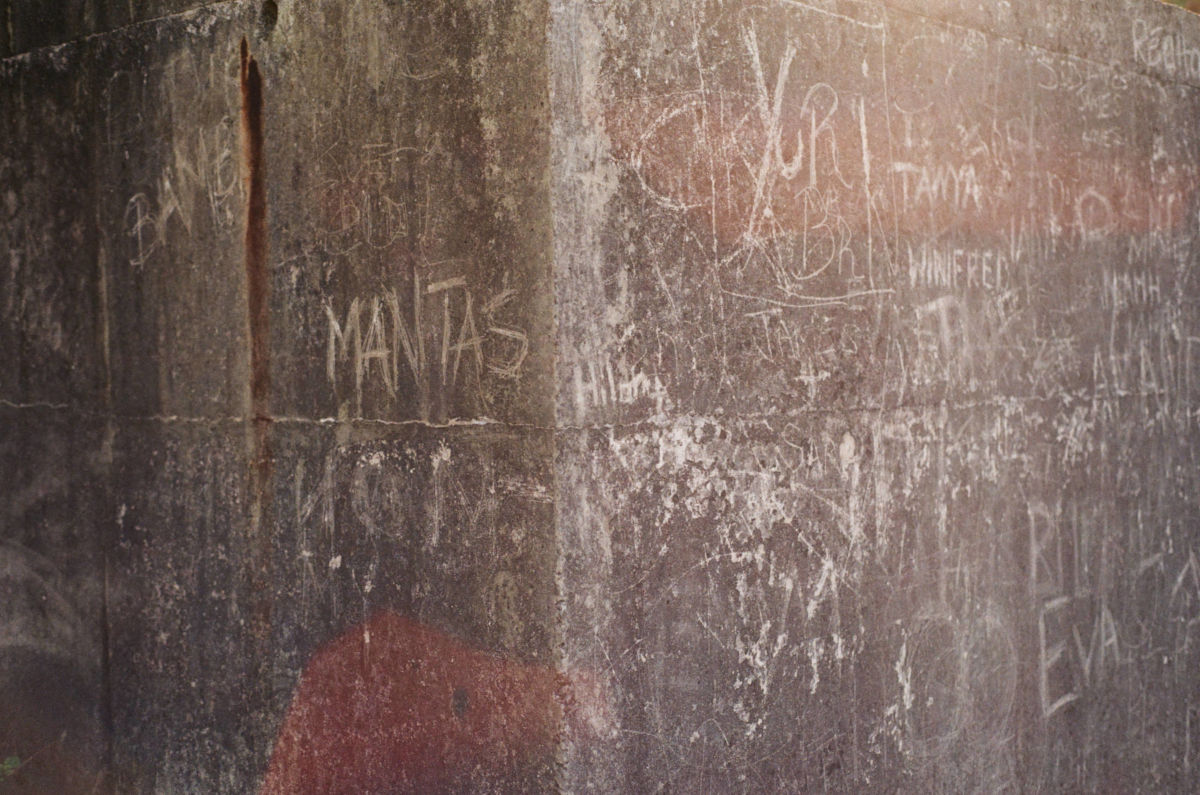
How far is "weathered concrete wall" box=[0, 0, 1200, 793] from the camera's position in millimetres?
3318

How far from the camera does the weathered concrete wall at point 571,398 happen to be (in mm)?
3318

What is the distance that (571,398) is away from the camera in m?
3.24

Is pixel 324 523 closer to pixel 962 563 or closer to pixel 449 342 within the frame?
pixel 449 342

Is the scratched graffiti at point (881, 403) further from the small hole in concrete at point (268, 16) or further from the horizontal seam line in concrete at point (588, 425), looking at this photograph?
the small hole in concrete at point (268, 16)

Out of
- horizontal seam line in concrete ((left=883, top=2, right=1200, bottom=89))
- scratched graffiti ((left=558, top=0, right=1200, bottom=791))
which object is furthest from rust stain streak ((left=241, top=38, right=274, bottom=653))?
horizontal seam line in concrete ((left=883, top=2, right=1200, bottom=89))

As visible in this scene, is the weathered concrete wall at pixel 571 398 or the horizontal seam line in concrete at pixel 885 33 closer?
the weathered concrete wall at pixel 571 398

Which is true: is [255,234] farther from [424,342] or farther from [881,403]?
[881,403]

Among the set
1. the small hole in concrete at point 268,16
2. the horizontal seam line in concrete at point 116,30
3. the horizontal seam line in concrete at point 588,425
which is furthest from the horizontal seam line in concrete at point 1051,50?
the horizontal seam line in concrete at point 116,30

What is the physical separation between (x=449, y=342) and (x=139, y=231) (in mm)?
1470

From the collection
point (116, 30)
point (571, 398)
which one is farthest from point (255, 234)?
point (571, 398)

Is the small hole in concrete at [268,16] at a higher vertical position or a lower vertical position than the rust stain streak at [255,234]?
higher

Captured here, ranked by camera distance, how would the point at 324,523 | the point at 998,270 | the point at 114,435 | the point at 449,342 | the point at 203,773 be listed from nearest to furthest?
the point at 449,342 < the point at 324,523 < the point at 203,773 < the point at 114,435 < the point at 998,270

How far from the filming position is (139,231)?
4.26 m

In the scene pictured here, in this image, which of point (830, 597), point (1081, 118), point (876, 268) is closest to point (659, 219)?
point (876, 268)
